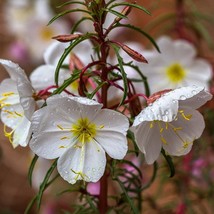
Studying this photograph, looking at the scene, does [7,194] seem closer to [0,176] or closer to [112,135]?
[0,176]

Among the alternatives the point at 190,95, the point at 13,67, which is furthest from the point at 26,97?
the point at 190,95

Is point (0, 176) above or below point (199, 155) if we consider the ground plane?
below

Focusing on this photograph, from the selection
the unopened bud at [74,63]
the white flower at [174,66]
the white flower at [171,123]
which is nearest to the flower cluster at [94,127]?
the white flower at [171,123]

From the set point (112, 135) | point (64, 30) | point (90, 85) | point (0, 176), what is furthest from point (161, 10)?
point (112, 135)

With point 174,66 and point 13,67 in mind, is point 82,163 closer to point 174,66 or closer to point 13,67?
point 13,67

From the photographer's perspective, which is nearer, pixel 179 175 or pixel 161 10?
pixel 179 175

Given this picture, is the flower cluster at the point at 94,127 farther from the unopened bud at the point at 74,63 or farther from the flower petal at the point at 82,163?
the unopened bud at the point at 74,63
